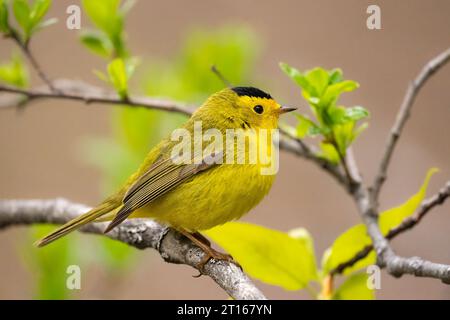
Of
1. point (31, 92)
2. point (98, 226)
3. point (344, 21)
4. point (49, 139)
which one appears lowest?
point (98, 226)

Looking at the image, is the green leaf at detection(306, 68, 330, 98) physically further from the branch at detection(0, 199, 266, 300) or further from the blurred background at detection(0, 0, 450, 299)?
the blurred background at detection(0, 0, 450, 299)

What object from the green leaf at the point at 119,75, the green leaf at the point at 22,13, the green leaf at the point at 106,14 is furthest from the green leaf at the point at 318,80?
the green leaf at the point at 22,13

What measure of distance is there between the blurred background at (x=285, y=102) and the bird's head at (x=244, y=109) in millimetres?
701

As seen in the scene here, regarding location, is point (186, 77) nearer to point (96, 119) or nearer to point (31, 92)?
point (31, 92)

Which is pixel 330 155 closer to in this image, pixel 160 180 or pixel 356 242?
pixel 356 242

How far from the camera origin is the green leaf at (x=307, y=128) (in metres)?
2.00

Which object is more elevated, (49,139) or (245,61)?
(49,139)

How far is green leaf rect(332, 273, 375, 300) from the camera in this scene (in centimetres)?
196

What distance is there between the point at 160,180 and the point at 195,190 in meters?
0.13

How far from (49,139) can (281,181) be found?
1.88m

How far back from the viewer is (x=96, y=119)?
5.69m

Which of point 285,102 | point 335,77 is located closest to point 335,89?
point 335,77

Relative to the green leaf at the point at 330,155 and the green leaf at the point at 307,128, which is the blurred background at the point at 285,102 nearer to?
the green leaf at the point at 330,155

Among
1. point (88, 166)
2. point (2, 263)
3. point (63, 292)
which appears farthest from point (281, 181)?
point (63, 292)
